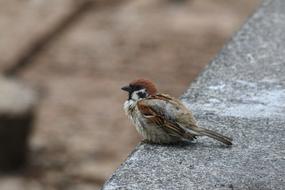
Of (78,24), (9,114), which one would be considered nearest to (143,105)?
(9,114)

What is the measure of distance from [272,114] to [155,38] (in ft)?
20.9

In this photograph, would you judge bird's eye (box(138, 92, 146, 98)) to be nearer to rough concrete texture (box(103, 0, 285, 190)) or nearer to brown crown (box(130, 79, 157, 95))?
brown crown (box(130, 79, 157, 95))

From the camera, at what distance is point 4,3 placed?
11625 millimetres

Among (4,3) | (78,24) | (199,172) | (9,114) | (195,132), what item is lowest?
(199,172)

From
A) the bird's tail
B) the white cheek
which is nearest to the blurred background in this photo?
the white cheek

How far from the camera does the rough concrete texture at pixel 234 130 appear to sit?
340 cm

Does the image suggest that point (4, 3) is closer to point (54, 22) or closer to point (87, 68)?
point (54, 22)

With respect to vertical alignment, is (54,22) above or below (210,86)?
above

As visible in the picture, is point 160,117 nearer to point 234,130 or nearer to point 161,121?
point 161,121

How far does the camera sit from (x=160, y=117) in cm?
397

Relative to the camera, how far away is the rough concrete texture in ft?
11.2

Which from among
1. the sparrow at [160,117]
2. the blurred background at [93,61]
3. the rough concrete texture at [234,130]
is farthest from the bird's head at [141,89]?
the blurred background at [93,61]

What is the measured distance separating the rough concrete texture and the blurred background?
8.79 ft

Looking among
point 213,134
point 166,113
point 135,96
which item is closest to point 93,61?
point 135,96
